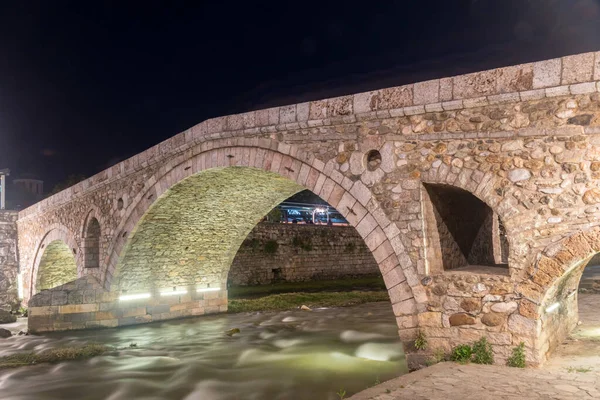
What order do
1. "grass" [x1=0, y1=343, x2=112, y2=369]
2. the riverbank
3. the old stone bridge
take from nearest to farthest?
the old stone bridge, "grass" [x1=0, y1=343, x2=112, y2=369], the riverbank

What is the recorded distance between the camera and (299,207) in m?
38.1

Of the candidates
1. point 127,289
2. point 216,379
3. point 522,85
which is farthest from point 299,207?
point 522,85

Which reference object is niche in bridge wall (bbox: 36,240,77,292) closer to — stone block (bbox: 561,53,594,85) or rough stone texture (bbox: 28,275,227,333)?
rough stone texture (bbox: 28,275,227,333)

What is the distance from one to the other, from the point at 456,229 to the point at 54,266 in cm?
1654

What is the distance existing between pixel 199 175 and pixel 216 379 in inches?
155

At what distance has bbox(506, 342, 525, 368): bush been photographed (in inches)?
219

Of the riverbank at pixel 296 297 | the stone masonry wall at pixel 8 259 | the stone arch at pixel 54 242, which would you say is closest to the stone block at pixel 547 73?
the riverbank at pixel 296 297

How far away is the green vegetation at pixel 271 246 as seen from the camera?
22312mm

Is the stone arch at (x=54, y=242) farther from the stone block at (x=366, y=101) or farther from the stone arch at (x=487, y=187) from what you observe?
the stone arch at (x=487, y=187)

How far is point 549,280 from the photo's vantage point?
550cm

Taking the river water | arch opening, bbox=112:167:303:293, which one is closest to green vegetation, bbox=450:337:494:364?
the river water

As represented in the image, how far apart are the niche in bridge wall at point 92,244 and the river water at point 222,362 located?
2.42 m

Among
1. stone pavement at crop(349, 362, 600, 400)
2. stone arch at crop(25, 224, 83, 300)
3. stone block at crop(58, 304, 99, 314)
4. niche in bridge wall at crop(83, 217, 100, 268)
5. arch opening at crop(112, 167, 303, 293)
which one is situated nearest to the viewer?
stone pavement at crop(349, 362, 600, 400)

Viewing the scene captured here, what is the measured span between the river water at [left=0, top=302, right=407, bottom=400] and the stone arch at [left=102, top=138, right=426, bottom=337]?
4.29 feet
